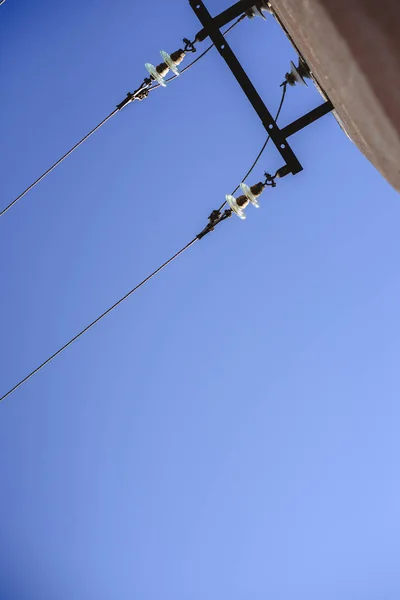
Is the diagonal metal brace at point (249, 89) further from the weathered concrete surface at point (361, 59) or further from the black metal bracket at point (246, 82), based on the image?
the weathered concrete surface at point (361, 59)

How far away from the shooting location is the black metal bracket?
17.2ft

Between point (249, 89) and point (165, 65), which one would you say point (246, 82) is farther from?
point (165, 65)

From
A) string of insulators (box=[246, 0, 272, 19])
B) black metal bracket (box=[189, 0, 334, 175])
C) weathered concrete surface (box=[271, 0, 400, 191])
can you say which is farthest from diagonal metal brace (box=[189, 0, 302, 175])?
weathered concrete surface (box=[271, 0, 400, 191])

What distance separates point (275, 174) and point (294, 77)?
0.92 m

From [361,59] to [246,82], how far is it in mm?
2821

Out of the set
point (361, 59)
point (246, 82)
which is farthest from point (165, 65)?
point (361, 59)

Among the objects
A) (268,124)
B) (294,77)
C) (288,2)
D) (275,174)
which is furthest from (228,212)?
(288,2)

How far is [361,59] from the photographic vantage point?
271cm

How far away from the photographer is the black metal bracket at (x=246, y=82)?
5254 millimetres

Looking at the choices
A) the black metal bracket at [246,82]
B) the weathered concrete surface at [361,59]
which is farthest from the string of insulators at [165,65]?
the weathered concrete surface at [361,59]

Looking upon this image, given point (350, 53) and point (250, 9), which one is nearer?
point (350, 53)

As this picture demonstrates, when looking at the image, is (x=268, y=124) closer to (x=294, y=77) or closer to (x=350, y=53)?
(x=294, y=77)

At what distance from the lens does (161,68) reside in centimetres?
583

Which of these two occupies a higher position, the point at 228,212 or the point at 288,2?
the point at 288,2
